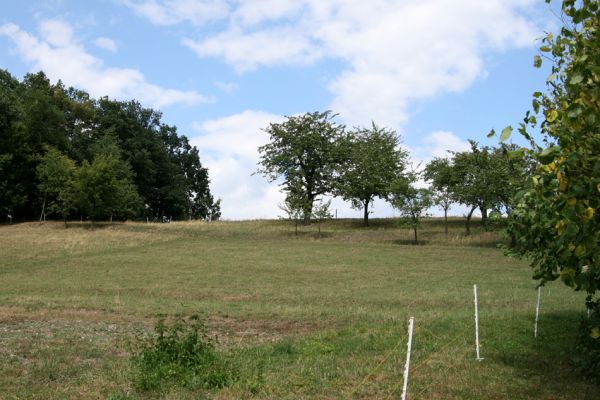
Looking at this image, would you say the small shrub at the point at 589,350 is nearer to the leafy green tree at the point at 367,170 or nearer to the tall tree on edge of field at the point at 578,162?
the tall tree on edge of field at the point at 578,162

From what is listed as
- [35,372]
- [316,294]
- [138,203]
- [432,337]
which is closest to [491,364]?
[432,337]

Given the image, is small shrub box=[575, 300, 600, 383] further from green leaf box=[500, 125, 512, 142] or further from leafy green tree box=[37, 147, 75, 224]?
leafy green tree box=[37, 147, 75, 224]

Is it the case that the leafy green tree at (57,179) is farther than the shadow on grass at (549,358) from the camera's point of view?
Yes

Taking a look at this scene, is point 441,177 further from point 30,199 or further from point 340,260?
point 30,199

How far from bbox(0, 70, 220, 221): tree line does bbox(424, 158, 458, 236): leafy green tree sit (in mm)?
38053

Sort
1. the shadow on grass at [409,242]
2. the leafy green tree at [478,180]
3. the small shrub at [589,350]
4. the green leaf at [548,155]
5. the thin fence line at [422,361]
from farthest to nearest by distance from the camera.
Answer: the shadow on grass at [409,242]
the leafy green tree at [478,180]
the small shrub at [589,350]
the thin fence line at [422,361]
the green leaf at [548,155]

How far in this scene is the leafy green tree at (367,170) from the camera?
7100cm

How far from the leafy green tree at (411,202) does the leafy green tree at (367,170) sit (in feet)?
22.7

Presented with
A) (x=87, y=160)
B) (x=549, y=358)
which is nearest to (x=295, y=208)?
(x=87, y=160)

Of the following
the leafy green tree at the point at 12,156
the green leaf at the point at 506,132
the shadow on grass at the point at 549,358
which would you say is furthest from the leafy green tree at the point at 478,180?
the leafy green tree at the point at 12,156

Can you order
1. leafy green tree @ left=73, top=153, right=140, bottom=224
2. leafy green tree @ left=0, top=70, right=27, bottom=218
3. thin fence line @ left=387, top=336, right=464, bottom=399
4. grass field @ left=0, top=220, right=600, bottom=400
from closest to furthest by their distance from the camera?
thin fence line @ left=387, top=336, right=464, bottom=399 < grass field @ left=0, top=220, right=600, bottom=400 < leafy green tree @ left=73, top=153, right=140, bottom=224 < leafy green tree @ left=0, top=70, right=27, bottom=218

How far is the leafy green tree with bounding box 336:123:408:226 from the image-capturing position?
7100 centimetres

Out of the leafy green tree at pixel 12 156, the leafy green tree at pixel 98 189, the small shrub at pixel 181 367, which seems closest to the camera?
the small shrub at pixel 181 367

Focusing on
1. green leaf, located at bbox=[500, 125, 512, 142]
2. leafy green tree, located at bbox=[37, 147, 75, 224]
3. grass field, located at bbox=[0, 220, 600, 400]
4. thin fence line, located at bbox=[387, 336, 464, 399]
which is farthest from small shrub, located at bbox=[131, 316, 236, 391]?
leafy green tree, located at bbox=[37, 147, 75, 224]
